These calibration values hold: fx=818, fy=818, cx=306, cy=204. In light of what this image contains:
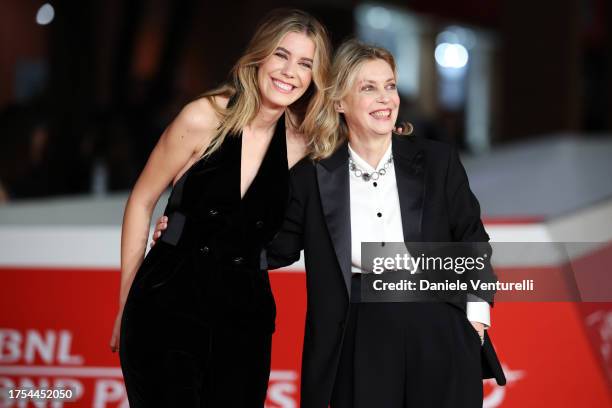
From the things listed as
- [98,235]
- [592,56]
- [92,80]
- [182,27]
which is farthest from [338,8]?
[98,235]

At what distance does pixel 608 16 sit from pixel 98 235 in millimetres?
15505

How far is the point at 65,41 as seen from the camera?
27.5ft

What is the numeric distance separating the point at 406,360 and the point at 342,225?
325mm

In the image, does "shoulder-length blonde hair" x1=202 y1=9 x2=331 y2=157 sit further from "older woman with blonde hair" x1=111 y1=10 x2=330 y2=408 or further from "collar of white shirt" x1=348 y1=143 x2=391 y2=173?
"collar of white shirt" x1=348 y1=143 x2=391 y2=173

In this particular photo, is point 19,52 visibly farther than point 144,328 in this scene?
Yes

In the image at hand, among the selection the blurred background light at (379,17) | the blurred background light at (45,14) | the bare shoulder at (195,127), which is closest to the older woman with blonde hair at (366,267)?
the bare shoulder at (195,127)


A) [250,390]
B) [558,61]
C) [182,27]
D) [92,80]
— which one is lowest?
[250,390]

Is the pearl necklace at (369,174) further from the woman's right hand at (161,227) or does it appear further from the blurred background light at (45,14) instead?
the blurred background light at (45,14)

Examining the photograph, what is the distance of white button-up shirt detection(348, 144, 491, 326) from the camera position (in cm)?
178

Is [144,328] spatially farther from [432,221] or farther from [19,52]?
[19,52]

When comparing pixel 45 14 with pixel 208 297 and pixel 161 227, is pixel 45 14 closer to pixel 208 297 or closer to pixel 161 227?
pixel 161 227

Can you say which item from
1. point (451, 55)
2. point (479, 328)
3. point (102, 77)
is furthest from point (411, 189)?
point (451, 55)

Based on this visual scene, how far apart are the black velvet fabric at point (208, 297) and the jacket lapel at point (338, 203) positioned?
0.11m

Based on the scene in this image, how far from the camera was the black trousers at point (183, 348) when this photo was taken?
182 centimetres
